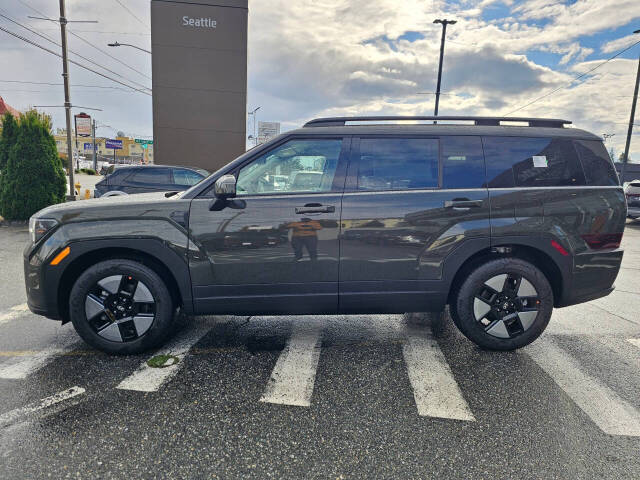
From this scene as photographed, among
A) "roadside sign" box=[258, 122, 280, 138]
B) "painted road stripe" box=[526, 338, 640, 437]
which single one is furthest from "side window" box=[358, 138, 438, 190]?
"roadside sign" box=[258, 122, 280, 138]

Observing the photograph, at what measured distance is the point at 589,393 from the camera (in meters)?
2.96

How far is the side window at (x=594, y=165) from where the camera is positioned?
11.6 feet

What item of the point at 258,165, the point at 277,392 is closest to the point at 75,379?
the point at 277,392

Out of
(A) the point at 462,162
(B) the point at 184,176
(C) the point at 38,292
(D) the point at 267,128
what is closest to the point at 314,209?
(A) the point at 462,162

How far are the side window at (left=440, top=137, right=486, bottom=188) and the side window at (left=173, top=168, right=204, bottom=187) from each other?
28.1 feet

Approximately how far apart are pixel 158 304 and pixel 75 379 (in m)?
0.80

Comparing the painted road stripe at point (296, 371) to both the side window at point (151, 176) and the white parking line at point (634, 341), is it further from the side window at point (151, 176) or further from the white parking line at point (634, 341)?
the side window at point (151, 176)

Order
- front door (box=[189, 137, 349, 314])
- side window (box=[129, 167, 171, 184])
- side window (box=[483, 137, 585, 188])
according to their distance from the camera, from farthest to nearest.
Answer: side window (box=[129, 167, 171, 184]), side window (box=[483, 137, 585, 188]), front door (box=[189, 137, 349, 314])

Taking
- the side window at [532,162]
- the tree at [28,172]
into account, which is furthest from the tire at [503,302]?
the tree at [28,172]

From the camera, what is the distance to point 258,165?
3.43 m

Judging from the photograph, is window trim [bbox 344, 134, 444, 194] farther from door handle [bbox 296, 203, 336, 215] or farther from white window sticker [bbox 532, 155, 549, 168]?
white window sticker [bbox 532, 155, 549, 168]

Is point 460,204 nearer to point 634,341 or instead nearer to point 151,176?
point 634,341

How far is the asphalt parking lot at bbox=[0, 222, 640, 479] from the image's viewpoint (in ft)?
7.16

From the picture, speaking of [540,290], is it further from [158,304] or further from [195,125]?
[195,125]
